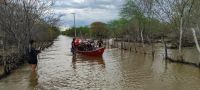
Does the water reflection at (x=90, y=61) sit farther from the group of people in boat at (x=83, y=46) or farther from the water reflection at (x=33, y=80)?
the water reflection at (x=33, y=80)

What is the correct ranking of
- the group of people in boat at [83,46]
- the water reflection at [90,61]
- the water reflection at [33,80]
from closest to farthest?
the water reflection at [33,80]
the water reflection at [90,61]
the group of people in boat at [83,46]

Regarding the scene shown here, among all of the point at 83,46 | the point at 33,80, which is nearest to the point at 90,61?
the point at 83,46

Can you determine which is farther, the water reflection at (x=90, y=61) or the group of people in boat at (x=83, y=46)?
the group of people in boat at (x=83, y=46)

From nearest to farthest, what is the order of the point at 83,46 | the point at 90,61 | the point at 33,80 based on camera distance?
the point at 33,80
the point at 90,61
the point at 83,46

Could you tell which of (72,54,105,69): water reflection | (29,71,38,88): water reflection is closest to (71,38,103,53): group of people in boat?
(72,54,105,69): water reflection

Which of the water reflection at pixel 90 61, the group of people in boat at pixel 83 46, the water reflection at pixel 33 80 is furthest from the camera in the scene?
the group of people in boat at pixel 83 46

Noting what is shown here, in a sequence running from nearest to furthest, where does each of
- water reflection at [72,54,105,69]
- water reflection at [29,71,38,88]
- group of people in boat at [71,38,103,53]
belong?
1. water reflection at [29,71,38,88]
2. water reflection at [72,54,105,69]
3. group of people in boat at [71,38,103,53]

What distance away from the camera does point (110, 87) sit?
1834cm

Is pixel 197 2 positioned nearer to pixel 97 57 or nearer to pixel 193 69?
pixel 193 69

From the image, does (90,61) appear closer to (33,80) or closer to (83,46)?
(83,46)

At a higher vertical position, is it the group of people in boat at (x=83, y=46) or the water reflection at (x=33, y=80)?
the group of people in boat at (x=83, y=46)

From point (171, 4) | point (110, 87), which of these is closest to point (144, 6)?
point (171, 4)

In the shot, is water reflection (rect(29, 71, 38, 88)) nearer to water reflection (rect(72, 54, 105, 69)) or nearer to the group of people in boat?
water reflection (rect(72, 54, 105, 69))

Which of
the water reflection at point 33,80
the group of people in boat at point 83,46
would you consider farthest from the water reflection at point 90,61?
the water reflection at point 33,80
